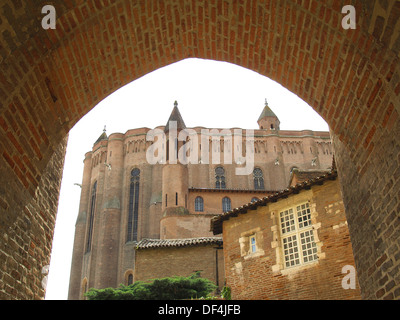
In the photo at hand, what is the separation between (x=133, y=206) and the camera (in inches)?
1622

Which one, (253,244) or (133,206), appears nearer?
(253,244)

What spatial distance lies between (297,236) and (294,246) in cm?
39

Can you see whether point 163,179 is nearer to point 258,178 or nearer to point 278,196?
point 258,178

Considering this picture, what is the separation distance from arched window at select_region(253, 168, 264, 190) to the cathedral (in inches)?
4.1

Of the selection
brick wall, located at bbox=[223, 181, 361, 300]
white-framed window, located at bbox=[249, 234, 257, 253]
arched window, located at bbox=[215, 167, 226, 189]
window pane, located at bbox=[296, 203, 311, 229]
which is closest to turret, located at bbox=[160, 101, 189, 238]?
arched window, located at bbox=[215, 167, 226, 189]

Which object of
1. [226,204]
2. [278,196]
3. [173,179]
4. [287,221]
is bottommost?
[287,221]

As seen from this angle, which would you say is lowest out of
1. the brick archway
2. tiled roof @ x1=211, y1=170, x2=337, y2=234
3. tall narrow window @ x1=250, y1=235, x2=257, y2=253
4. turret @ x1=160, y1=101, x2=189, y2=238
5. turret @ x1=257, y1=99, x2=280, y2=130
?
the brick archway

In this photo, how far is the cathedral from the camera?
34438 mm

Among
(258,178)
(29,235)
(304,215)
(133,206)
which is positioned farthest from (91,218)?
(29,235)

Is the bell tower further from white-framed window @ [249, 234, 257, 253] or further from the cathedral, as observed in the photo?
white-framed window @ [249, 234, 257, 253]

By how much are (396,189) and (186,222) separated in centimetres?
2848

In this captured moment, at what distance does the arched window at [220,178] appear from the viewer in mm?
41838
